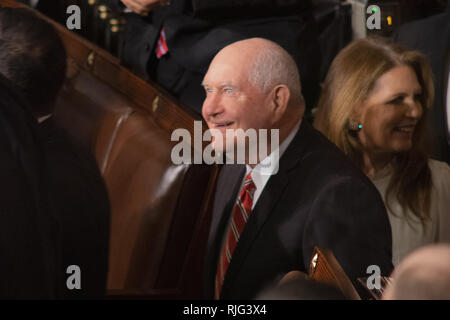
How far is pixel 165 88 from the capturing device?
1689 millimetres

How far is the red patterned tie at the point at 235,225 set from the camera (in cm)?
148

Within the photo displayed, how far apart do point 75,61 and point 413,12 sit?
81 cm

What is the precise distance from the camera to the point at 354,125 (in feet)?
5.03

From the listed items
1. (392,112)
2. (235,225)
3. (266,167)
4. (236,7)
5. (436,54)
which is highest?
(236,7)

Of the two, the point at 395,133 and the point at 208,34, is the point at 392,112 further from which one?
the point at 208,34

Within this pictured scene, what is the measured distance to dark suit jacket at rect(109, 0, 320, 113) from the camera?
61.8 inches

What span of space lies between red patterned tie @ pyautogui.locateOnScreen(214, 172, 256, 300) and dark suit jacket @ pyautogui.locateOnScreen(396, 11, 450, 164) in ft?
1.35

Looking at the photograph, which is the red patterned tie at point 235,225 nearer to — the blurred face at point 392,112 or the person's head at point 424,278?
the blurred face at point 392,112

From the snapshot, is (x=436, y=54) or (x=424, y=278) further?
(x=436, y=54)

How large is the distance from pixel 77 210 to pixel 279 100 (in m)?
0.47

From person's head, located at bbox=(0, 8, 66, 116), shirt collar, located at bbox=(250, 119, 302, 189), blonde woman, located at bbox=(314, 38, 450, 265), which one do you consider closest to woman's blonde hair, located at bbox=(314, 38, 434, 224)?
blonde woman, located at bbox=(314, 38, 450, 265)

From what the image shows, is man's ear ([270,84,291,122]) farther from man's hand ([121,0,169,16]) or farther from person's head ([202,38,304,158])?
man's hand ([121,0,169,16])

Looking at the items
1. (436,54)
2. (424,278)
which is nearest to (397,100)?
(436,54)
